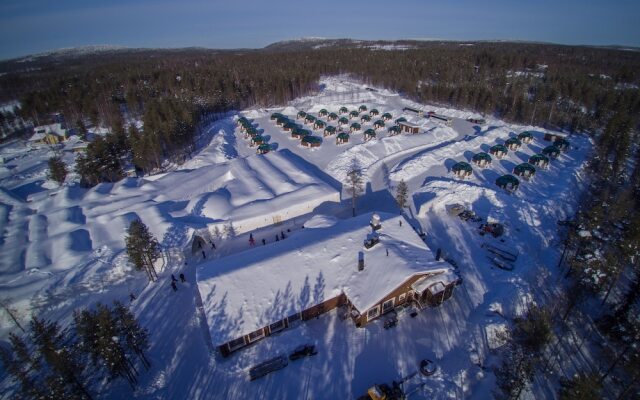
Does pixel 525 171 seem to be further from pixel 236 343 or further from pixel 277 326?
pixel 236 343

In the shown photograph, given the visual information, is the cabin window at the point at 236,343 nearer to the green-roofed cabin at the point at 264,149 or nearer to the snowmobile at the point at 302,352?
the snowmobile at the point at 302,352

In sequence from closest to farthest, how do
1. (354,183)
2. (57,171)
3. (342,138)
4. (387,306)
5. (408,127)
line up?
(387,306) → (354,183) → (57,171) → (342,138) → (408,127)

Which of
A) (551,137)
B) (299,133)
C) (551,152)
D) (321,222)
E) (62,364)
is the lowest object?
(321,222)

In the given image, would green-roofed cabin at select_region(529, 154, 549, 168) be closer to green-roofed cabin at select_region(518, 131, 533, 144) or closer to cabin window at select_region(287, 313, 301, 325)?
green-roofed cabin at select_region(518, 131, 533, 144)

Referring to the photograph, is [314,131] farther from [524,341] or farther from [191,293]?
[524,341]

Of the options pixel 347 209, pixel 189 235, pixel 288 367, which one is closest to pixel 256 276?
pixel 288 367

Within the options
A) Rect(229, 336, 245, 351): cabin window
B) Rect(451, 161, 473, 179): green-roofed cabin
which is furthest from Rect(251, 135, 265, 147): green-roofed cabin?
Rect(229, 336, 245, 351): cabin window

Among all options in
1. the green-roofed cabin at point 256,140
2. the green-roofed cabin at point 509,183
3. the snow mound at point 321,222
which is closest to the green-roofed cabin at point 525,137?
the green-roofed cabin at point 509,183

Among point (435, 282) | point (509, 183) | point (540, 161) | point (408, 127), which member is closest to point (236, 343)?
point (435, 282)
